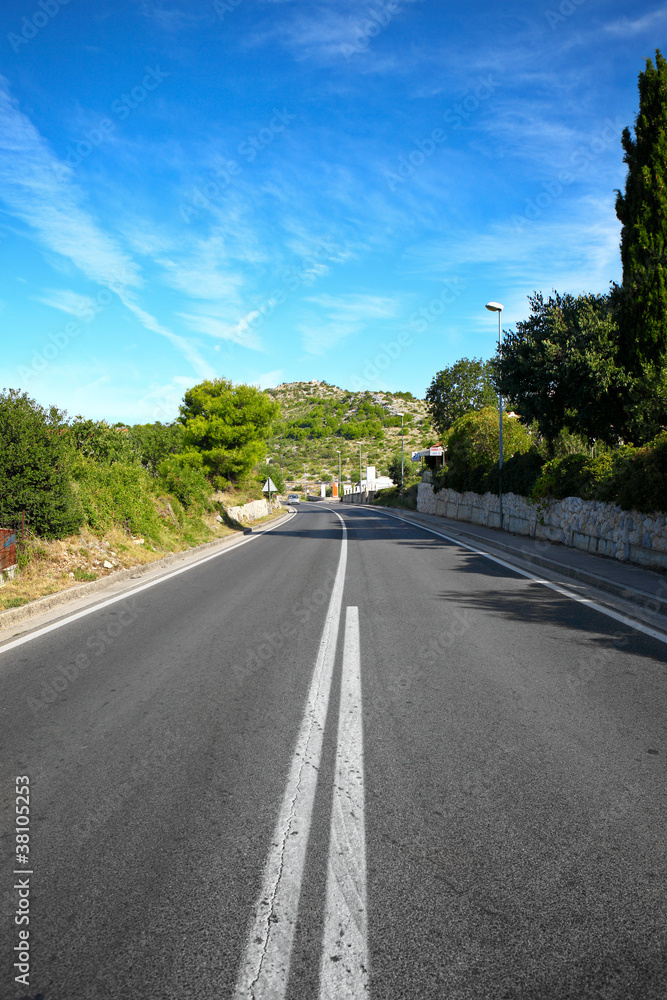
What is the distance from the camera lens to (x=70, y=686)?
535 centimetres

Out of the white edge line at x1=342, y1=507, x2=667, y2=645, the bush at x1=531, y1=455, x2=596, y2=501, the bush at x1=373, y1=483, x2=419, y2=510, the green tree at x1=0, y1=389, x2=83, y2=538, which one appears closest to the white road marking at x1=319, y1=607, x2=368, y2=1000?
the white edge line at x1=342, y1=507, x2=667, y2=645

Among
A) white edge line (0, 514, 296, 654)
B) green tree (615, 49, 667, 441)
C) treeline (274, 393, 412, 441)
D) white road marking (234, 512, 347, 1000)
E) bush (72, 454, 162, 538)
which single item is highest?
treeline (274, 393, 412, 441)

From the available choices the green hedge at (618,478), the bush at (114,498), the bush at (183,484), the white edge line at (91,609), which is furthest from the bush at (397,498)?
the white edge line at (91,609)

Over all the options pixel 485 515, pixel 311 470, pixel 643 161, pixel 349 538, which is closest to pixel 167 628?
pixel 349 538

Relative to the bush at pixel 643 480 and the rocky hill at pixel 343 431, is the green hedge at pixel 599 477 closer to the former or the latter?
the bush at pixel 643 480

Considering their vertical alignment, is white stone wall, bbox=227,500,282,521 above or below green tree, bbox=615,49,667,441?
below

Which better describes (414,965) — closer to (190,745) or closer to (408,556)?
(190,745)

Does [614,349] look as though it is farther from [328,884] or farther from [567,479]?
[328,884]

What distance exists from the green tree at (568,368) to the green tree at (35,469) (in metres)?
13.9

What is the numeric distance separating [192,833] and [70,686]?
289 cm

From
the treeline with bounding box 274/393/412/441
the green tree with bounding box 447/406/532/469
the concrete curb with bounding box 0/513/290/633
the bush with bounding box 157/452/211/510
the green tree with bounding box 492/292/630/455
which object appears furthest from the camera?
the treeline with bounding box 274/393/412/441

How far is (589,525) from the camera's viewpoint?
50.1 feet

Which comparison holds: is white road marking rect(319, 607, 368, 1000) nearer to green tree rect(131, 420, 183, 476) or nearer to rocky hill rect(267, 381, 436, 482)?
green tree rect(131, 420, 183, 476)

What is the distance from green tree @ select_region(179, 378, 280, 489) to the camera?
33438 mm
